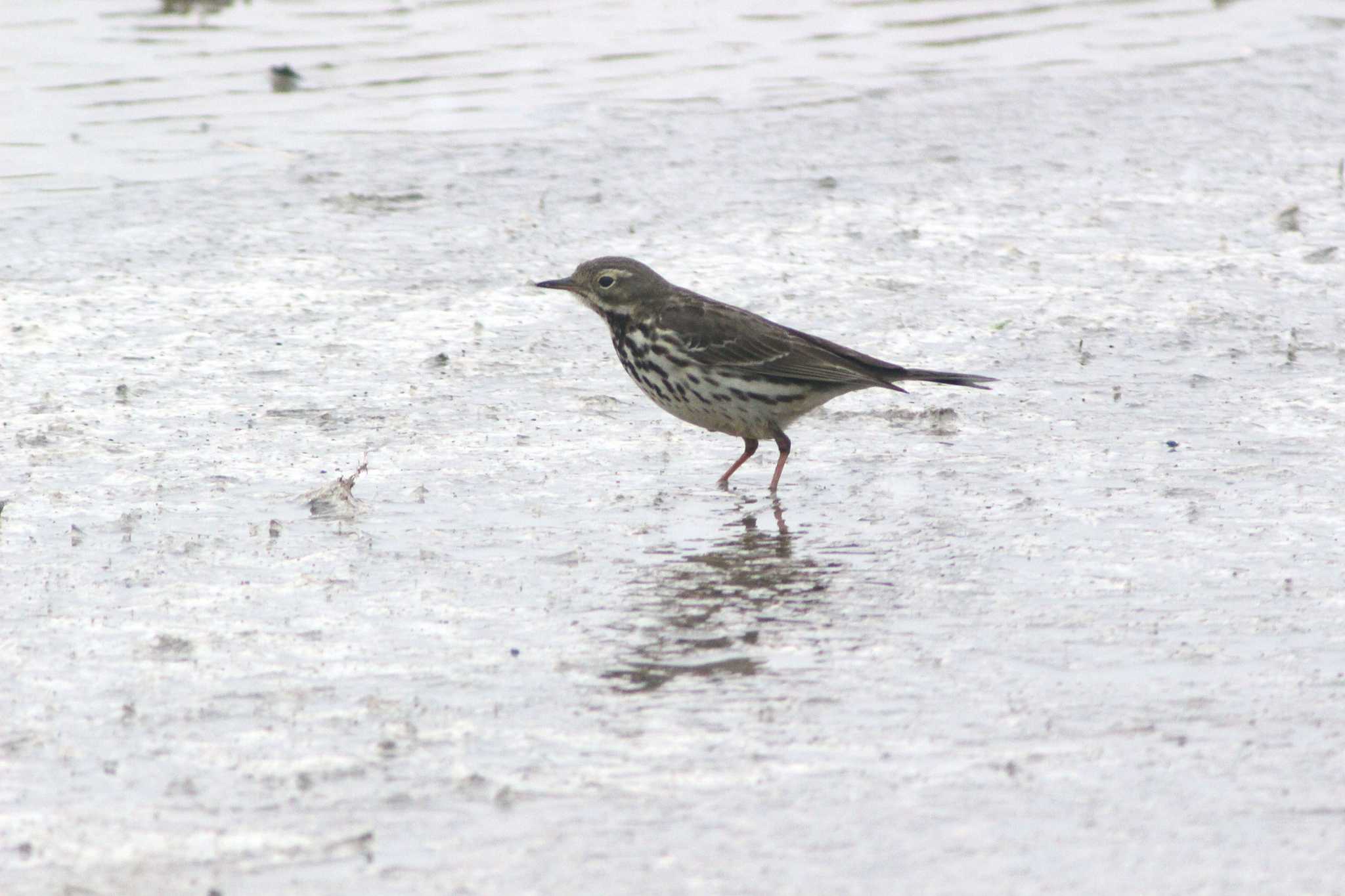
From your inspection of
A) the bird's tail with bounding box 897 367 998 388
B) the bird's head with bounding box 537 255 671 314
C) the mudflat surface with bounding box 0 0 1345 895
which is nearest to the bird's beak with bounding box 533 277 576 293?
the bird's head with bounding box 537 255 671 314

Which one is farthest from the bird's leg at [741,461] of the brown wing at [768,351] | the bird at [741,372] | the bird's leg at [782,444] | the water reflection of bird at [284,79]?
the water reflection of bird at [284,79]

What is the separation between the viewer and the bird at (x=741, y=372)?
7.63 m

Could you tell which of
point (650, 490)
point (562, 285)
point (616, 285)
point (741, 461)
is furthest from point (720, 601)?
point (562, 285)

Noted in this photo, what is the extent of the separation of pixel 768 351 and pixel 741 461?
44 cm

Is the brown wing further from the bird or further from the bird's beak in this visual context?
the bird's beak

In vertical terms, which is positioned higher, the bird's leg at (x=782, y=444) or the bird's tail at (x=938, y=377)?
the bird's tail at (x=938, y=377)

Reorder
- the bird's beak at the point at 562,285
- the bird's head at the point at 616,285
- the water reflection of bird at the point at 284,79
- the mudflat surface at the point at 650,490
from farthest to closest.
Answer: the water reflection of bird at the point at 284,79, the bird's beak at the point at 562,285, the bird's head at the point at 616,285, the mudflat surface at the point at 650,490

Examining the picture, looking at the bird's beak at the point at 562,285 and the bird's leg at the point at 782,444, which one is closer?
the bird's leg at the point at 782,444

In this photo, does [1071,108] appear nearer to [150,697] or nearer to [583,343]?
[583,343]

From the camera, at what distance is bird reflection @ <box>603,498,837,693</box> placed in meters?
5.46

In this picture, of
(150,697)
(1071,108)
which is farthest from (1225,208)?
(150,697)

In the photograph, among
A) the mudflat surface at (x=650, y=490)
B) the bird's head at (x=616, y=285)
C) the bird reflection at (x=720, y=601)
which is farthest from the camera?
the bird's head at (x=616, y=285)

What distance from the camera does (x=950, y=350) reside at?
A: 352 inches

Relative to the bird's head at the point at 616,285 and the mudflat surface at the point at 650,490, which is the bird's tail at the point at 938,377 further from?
the bird's head at the point at 616,285
